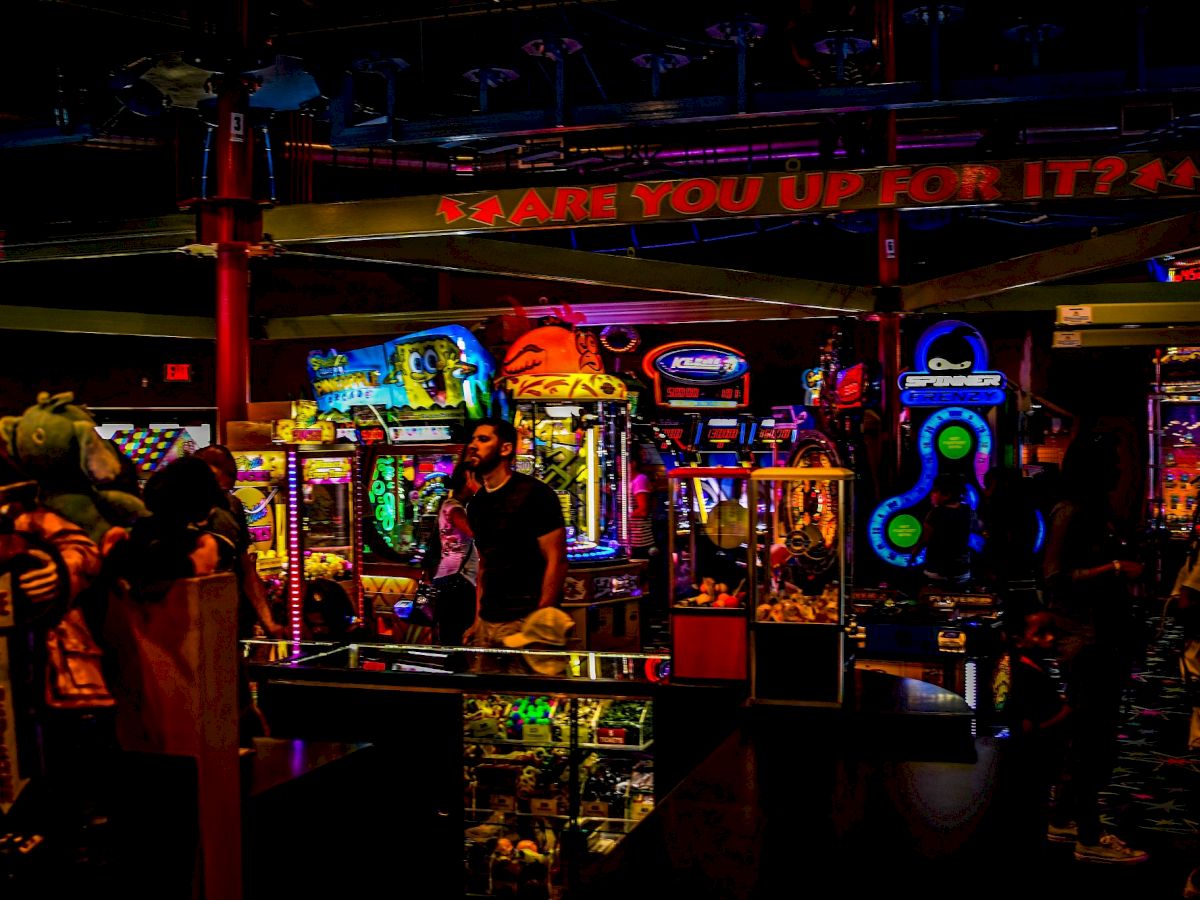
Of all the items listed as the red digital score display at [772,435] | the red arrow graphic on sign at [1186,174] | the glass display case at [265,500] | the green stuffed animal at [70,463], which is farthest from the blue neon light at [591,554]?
the green stuffed animal at [70,463]

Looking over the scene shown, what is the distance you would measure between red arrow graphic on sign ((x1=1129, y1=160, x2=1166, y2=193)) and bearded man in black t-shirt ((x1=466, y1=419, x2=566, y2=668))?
3560mm

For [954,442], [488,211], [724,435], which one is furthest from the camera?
[724,435]

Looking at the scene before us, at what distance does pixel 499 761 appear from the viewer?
4.42 meters

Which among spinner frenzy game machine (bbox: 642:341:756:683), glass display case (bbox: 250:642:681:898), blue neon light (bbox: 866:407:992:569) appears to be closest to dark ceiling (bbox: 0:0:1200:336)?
blue neon light (bbox: 866:407:992:569)

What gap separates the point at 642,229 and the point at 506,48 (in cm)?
567

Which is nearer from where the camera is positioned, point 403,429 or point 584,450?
point 584,450

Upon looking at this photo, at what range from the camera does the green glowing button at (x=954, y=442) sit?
10328 millimetres

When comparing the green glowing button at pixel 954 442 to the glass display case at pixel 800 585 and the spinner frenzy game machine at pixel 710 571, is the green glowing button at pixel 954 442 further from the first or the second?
the glass display case at pixel 800 585

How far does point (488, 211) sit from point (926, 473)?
203 inches

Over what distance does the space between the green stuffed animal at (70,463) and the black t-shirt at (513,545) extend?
249cm

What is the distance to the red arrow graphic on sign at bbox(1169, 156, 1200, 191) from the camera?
580 centimetres

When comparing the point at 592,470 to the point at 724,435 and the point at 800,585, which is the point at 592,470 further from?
the point at 800,585

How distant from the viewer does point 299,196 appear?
29.7 feet

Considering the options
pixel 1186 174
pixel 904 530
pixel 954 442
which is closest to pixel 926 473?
pixel 954 442
